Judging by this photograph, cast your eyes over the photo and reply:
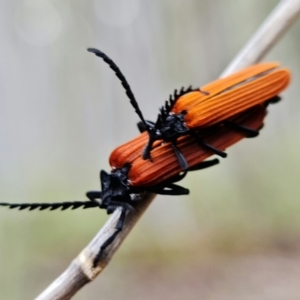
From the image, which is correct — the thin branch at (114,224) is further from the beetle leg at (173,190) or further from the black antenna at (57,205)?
the black antenna at (57,205)

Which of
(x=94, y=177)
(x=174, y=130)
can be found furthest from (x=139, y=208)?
(x=94, y=177)

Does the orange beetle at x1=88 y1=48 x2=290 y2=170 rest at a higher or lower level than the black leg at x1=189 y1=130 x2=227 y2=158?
higher

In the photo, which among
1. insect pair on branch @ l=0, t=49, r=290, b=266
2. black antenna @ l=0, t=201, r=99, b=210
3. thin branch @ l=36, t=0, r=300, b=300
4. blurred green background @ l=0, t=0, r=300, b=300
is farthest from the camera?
blurred green background @ l=0, t=0, r=300, b=300

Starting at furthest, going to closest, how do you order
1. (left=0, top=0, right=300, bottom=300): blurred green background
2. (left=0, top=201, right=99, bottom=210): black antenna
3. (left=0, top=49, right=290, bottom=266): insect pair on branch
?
(left=0, top=0, right=300, bottom=300): blurred green background → (left=0, top=49, right=290, bottom=266): insect pair on branch → (left=0, top=201, right=99, bottom=210): black antenna

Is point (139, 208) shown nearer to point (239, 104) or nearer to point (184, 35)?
point (239, 104)

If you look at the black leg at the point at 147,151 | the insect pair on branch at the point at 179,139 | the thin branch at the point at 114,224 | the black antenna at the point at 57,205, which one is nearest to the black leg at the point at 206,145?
the insect pair on branch at the point at 179,139

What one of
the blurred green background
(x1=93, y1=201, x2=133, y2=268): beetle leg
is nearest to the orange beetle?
(x1=93, y1=201, x2=133, y2=268): beetle leg

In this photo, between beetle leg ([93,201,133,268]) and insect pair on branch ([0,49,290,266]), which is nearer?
beetle leg ([93,201,133,268])

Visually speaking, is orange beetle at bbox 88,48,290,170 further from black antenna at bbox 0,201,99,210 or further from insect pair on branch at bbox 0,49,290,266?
black antenna at bbox 0,201,99,210
